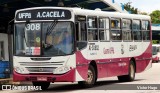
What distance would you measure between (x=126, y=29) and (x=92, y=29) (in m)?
3.49

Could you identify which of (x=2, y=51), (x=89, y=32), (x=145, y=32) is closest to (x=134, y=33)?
(x=145, y=32)

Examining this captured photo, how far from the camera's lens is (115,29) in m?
21.3

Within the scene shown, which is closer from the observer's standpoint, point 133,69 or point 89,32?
point 89,32

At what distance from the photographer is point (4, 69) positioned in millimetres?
21562

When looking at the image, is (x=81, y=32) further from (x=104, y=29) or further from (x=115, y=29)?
(x=115, y=29)

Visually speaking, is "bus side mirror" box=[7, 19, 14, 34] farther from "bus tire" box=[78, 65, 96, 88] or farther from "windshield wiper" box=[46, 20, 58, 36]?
"bus tire" box=[78, 65, 96, 88]

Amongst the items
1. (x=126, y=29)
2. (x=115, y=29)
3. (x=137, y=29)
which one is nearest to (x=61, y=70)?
(x=115, y=29)

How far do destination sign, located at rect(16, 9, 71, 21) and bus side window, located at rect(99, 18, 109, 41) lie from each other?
96.0 inches

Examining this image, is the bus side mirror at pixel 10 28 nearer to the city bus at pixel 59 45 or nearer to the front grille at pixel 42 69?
the city bus at pixel 59 45

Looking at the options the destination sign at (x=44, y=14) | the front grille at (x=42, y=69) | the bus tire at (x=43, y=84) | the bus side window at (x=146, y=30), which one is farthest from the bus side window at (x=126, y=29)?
the front grille at (x=42, y=69)

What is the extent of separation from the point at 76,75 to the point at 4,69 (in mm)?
4834

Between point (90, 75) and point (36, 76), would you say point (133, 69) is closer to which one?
point (90, 75)

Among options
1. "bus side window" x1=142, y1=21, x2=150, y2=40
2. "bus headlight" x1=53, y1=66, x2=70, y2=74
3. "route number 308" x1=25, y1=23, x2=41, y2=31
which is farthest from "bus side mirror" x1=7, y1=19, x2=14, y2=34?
"bus side window" x1=142, y1=21, x2=150, y2=40

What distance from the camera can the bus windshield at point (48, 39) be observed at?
1756 cm
